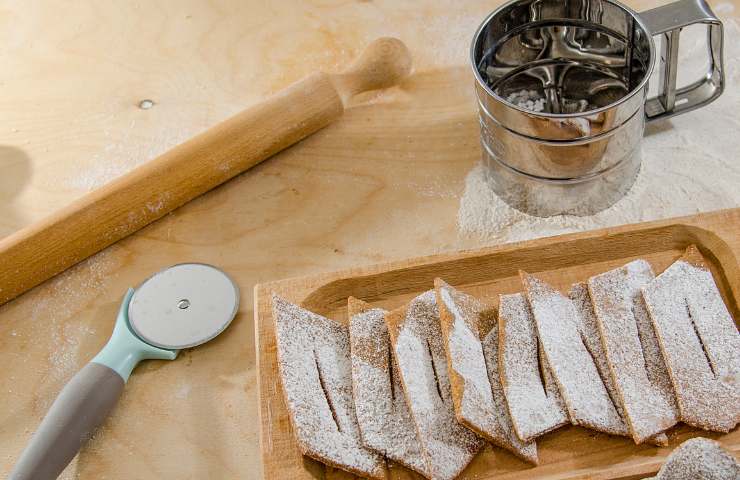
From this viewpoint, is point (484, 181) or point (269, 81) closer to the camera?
point (484, 181)

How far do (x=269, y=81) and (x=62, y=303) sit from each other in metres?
0.72

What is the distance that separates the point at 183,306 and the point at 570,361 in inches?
28.5

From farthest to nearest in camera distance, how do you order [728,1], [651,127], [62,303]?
1. [728,1]
2. [651,127]
3. [62,303]

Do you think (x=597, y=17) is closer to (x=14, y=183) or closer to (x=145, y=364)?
(x=145, y=364)

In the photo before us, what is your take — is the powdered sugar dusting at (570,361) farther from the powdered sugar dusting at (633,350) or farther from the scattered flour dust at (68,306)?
the scattered flour dust at (68,306)

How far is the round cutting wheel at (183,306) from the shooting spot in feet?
5.12

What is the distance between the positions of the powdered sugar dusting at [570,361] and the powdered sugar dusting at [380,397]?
237 mm

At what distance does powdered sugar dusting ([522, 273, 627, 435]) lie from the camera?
1.27 m

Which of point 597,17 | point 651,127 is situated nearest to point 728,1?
point 651,127

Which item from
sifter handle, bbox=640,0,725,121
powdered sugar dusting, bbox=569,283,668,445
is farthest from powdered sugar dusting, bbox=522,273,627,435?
sifter handle, bbox=640,0,725,121

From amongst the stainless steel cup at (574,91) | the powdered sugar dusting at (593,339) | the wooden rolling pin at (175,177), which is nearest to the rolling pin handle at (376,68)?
the wooden rolling pin at (175,177)

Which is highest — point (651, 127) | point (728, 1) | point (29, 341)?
point (728, 1)

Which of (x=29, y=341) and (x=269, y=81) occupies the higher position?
(x=269, y=81)

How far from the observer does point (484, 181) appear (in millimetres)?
1757
